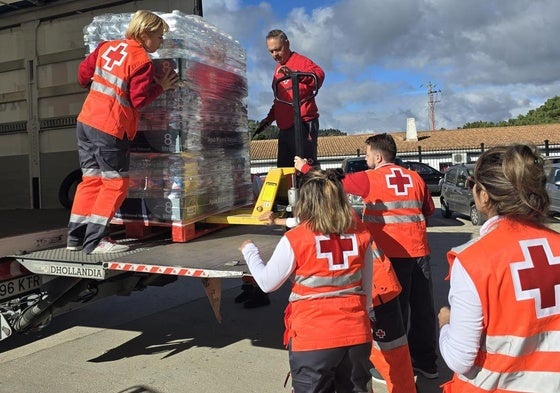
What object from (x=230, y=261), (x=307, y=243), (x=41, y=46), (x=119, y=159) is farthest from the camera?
(x=41, y=46)

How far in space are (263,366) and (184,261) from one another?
133cm

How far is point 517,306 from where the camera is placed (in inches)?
66.1

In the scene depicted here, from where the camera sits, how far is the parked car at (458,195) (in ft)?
44.8

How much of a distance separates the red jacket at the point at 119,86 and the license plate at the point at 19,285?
1398 mm

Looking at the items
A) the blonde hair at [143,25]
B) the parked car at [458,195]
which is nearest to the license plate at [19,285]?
the blonde hair at [143,25]

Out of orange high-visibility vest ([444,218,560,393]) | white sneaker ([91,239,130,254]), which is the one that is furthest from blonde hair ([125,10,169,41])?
orange high-visibility vest ([444,218,560,393])

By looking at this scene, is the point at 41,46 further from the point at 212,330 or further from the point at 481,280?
the point at 481,280

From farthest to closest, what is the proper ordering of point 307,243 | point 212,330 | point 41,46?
1. point 41,46
2. point 212,330
3. point 307,243

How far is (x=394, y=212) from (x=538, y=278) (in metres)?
1.99

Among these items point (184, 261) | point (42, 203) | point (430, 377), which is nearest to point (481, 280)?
point (184, 261)

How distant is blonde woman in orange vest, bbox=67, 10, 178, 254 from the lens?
3.82 metres

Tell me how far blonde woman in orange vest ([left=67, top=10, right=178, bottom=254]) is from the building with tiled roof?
1127 inches

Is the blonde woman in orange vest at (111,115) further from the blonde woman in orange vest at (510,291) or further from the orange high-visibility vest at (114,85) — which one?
the blonde woman in orange vest at (510,291)

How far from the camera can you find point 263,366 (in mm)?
4465
